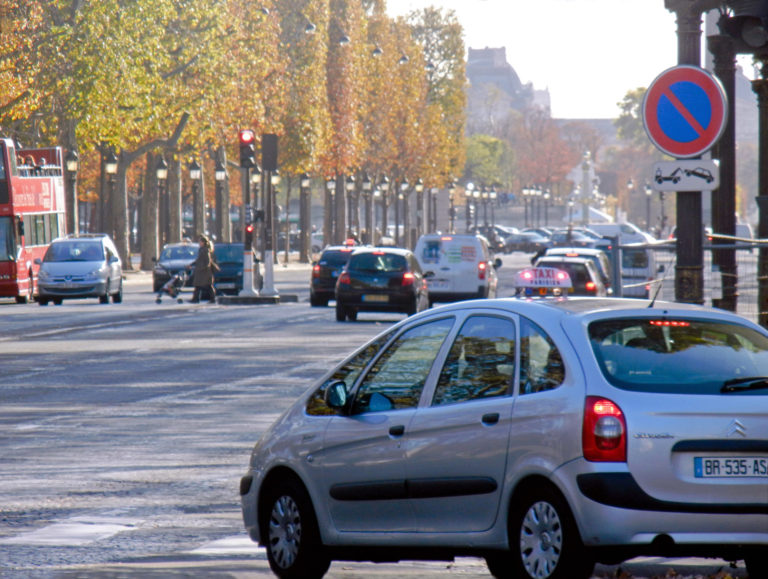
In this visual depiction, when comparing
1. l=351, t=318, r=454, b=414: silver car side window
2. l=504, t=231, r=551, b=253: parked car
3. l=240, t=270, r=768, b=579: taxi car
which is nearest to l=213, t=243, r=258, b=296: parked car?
l=240, t=270, r=768, b=579: taxi car

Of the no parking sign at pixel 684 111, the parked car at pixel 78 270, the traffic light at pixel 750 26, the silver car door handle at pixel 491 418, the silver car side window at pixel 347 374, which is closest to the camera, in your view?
the silver car door handle at pixel 491 418

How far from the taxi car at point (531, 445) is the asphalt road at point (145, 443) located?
0.64 metres

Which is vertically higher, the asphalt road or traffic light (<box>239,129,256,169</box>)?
traffic light (<box>239,129,256,169</box>)

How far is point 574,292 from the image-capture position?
3300cm

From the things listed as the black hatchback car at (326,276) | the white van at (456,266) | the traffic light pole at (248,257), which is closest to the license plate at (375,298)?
the black hatchback car at (326,276)

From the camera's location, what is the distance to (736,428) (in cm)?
690

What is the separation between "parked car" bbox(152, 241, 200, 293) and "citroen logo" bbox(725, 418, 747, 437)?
133ft

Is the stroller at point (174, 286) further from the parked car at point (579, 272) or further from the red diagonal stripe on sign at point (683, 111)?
the red diagonal stripe on sign at point (683, 111)

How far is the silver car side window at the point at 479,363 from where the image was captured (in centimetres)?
748

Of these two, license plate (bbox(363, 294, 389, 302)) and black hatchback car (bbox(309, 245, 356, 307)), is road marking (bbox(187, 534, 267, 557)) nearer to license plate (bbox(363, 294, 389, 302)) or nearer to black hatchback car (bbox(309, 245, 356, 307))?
license plate (bbox(363, 294, 389, 302))

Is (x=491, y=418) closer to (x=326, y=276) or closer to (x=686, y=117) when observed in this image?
(x=686, y=117)

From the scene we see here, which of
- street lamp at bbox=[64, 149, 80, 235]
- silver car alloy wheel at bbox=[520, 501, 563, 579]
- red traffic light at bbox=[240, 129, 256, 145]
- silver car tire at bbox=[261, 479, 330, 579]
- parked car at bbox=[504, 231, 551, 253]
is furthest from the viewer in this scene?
parked car at bbox=[504, 231, 551, 253]

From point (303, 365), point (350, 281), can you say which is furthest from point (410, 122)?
point (303, 365)

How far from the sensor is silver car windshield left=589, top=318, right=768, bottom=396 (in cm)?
702
